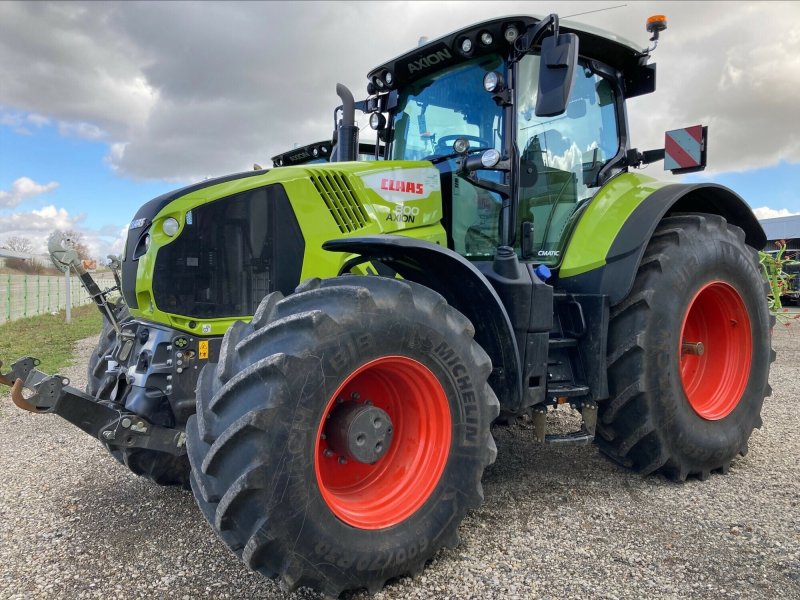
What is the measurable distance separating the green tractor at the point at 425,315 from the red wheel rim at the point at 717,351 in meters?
0.02

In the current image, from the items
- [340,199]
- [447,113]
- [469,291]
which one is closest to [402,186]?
[340,199]

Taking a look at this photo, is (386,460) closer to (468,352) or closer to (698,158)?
(468,352)

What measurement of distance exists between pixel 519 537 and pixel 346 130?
9.84ft

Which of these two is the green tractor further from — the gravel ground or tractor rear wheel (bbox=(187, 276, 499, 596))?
the gravel ground

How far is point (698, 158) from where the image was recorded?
428 centimetres

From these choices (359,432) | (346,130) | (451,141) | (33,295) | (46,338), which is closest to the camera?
(359,432)

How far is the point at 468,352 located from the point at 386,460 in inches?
25.3

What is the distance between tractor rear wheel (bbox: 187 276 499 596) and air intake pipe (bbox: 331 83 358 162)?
83.5 inches

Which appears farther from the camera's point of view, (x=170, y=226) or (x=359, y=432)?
(x=170, y=226)

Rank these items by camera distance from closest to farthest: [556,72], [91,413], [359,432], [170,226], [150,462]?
[359,432]
[91,413]
[170,226]
[556,72]
[150,462]

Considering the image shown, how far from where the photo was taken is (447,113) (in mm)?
3920

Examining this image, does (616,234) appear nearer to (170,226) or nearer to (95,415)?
(170,226)

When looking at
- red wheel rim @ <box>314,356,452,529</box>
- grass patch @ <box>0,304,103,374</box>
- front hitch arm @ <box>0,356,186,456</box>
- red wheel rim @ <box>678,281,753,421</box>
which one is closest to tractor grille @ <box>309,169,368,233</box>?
red wheel rim @ <box>314,356,452,529</box>

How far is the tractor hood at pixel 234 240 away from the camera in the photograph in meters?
2.92
